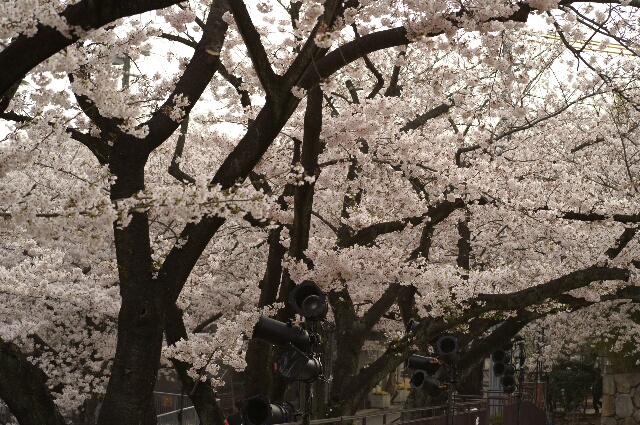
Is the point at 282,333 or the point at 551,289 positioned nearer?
the point at 282,333

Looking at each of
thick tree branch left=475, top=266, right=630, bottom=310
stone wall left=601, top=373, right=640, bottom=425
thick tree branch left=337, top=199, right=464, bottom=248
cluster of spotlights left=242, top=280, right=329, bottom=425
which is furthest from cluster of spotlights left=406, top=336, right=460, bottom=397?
stone wall left=601, top=373, right=640, bottom=425

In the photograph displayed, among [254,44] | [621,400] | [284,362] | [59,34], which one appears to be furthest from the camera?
[621,400]

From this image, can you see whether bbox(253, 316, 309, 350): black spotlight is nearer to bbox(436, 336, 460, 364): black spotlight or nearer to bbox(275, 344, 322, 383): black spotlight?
bbox(275, 344, 322, 383): black spotlight

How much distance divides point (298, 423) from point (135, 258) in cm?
235

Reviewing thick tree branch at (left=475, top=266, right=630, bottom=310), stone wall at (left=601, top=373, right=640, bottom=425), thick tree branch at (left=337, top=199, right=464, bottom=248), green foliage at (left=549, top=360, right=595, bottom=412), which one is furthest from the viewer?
green foliage at (left=549, top=360, right=595, bottom=412)

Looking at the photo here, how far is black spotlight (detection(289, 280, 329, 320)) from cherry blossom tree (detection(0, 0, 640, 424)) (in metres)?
0.88

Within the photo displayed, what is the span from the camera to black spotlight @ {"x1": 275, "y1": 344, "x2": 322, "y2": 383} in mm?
7746

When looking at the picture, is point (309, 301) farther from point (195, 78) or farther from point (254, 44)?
point (254, 44)

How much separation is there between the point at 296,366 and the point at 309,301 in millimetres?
733

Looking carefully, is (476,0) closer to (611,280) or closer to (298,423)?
(298,423)

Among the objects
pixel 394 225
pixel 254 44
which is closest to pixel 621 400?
pixel 394 225

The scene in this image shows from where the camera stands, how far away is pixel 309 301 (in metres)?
8.26

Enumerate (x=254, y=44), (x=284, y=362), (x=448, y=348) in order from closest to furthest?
(x=254, y=44) → (x=284, y=362) → (x=448, y=348)

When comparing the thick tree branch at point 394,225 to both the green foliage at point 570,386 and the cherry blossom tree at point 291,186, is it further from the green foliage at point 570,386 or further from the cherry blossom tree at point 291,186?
the green foliage at point 570,386
